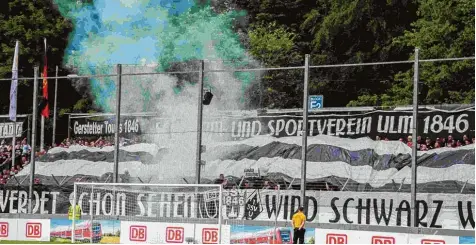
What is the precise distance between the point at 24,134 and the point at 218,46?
17.0 metres

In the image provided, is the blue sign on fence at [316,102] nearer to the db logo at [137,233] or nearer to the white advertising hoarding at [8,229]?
the db logo at [137,233]

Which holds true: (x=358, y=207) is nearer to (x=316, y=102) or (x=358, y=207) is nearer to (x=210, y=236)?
(x=210, y=236)

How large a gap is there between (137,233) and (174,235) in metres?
1.35

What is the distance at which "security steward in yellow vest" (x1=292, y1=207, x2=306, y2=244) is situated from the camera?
2977cm

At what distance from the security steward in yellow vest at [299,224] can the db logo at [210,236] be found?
8.26 ft

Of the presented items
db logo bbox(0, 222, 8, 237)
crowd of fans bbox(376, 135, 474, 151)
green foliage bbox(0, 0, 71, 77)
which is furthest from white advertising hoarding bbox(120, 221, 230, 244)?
green foliage bbox(0, 0, 71, 77)

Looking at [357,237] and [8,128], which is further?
[8,128]

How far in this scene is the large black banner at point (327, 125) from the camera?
106 feet

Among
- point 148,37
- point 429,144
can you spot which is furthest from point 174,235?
point 148,37

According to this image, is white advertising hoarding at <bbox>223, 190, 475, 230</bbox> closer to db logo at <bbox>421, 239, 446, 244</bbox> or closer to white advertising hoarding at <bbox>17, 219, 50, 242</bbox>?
db logo at <bbox>421, 239, 446, 244</bbox>

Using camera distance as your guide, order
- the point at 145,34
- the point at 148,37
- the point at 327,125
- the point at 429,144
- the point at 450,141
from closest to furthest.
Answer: the point at 450,141
the point at 429,144
the point at 327,125
the point at 148,37
the point at 145,34

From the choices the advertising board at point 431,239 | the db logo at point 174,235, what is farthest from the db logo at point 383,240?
the db logo at point 174,235

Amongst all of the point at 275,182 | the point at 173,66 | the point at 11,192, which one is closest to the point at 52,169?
the point at 11,192

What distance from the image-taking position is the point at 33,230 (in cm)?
3522
